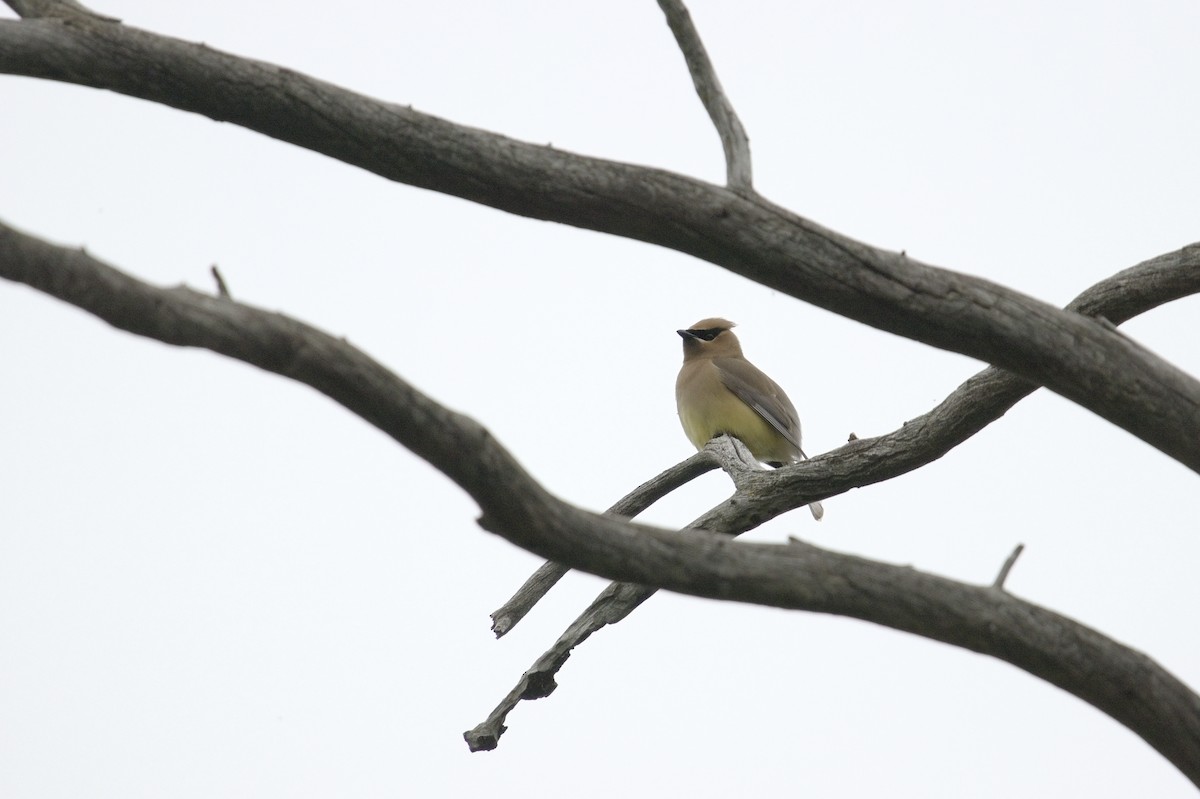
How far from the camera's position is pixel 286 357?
243 cm

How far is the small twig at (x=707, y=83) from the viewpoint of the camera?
3498 mm

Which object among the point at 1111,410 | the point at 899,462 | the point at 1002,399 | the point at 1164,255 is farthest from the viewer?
the point at 899,462

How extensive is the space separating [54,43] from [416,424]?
1.77 meters

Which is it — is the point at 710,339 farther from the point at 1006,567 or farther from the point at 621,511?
the point at 1006,567

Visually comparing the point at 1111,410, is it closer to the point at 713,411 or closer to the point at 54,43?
the point at 54,43

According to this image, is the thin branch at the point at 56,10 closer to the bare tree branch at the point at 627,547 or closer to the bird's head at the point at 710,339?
the bare tree branch at the point at 627,547

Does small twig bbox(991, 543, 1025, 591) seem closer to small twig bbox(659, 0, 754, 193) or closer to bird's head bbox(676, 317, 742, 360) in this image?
small twig bbox(659, 0, 754, 193)

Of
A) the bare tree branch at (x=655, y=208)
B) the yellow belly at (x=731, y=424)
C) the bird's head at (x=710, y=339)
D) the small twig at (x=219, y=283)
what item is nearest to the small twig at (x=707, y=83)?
the bare tree branch at (x=655, y=208)

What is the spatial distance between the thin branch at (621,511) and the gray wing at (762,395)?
71.8 inches

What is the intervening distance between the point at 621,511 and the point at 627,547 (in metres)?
2.77

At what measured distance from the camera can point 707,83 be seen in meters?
3.64

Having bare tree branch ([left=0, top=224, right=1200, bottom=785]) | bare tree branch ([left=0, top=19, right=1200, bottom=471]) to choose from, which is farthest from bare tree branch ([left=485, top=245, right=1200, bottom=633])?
bare tree branch ([left=0, top=224, right=1200, bottom=785])

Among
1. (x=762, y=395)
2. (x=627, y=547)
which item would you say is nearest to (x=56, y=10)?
(x=627, y=547)

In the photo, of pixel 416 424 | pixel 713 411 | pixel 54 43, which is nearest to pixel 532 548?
pixel 416 424
